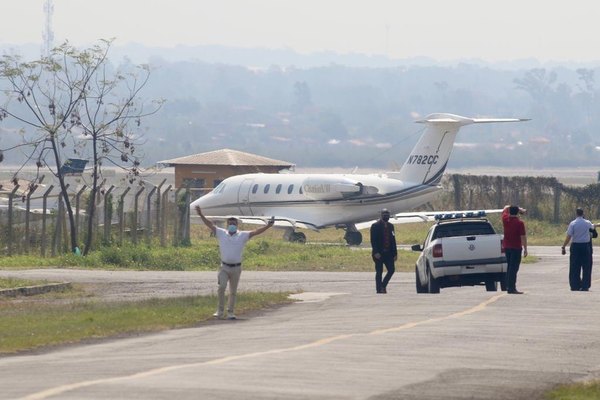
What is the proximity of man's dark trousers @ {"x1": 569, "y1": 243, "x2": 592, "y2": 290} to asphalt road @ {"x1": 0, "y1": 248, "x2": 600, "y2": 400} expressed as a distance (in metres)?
1.05

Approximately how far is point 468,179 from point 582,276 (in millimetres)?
39372

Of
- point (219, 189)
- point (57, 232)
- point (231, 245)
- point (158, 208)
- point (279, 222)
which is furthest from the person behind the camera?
point (219, 189)

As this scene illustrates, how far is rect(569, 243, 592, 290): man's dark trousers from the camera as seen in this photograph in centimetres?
3105

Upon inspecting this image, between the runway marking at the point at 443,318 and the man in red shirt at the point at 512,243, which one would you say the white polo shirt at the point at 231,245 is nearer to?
the runway marking at the point at 443,318

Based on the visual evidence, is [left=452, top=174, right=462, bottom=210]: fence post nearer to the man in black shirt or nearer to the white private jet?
the white private jet

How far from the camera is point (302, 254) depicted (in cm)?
4741

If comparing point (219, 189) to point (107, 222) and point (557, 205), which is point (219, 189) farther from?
point (557, 205)

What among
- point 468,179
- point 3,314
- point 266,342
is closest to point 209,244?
point 468,179

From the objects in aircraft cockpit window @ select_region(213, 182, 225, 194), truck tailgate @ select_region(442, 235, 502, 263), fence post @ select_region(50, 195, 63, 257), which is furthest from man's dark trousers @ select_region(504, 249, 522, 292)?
aircraft cockpit window @ select_region(213, 182, 225, 194)

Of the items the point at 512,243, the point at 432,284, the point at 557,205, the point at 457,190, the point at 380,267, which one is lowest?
the point at 432,284

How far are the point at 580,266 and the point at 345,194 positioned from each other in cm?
2730

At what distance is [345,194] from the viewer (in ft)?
193

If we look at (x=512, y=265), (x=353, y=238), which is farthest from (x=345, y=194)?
(x=512, y=265)

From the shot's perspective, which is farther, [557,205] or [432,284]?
[557,205]
